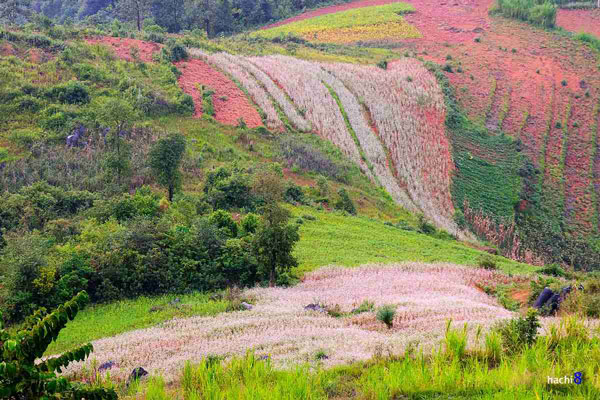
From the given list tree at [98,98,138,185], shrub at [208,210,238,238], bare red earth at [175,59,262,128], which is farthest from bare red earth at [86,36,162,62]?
shrub at [208,210,238,238]

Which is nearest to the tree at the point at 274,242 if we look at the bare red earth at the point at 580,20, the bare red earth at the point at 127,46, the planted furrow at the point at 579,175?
the planted furrow at the point at 579,175

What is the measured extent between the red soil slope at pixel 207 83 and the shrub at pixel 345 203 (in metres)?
11.0

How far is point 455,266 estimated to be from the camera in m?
20.4

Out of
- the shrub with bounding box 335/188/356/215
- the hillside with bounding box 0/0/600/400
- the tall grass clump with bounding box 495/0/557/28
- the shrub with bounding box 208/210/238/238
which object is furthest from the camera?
the tall grass clump with bounding box 495/0/557/28

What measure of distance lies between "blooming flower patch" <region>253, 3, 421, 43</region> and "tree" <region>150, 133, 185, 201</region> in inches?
1847

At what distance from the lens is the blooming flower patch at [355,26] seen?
72.2 metres

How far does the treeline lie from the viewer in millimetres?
74062

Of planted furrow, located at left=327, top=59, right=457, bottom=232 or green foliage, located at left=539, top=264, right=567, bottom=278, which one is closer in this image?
green foliage, located at left=539, top=264, right=567, bottom=278

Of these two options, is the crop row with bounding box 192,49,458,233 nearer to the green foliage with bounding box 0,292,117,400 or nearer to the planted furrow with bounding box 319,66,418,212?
the planted furrow with bounding box 319,66,418,212

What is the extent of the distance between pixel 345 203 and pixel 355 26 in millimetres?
50791

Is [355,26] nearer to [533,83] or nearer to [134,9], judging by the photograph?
[533,83]

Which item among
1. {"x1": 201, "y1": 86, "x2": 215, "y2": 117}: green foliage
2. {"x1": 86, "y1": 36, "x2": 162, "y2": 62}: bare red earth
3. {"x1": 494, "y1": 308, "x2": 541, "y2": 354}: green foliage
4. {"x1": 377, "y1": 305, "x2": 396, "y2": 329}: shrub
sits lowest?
{"x1": 377, "y1": 305, "x2": 396, "y2": 329}: shrub

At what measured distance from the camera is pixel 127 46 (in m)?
44.2

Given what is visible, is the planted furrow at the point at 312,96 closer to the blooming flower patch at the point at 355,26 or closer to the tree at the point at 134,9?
the blooming flower patch at the point at 355,26
